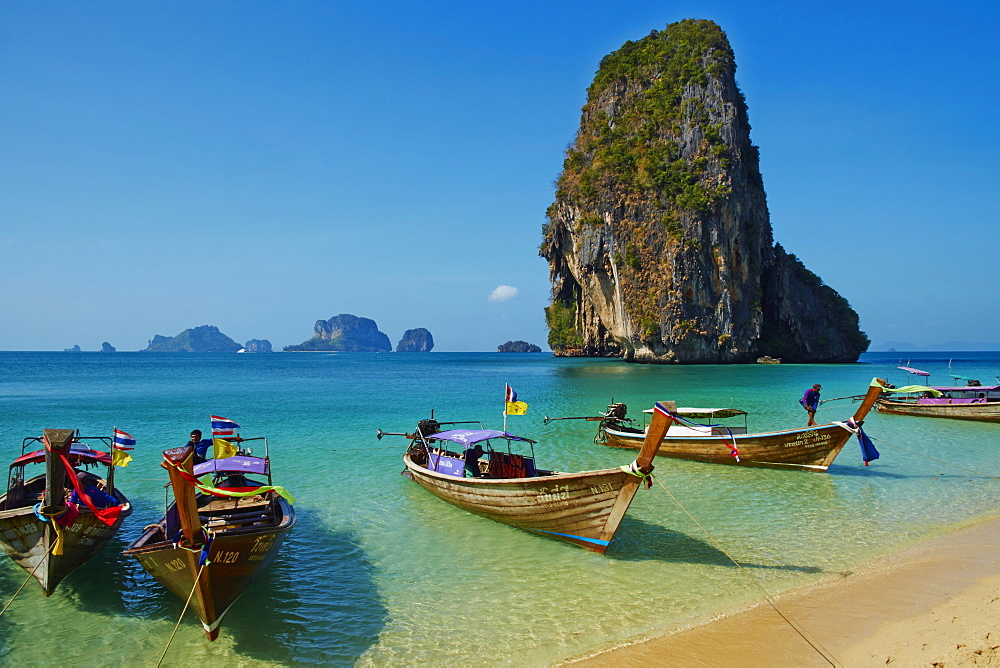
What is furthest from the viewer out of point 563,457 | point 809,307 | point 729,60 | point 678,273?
point 809,307

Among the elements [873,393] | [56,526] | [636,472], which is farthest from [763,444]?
[56,526]

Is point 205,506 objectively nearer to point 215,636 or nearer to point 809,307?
point 215,636

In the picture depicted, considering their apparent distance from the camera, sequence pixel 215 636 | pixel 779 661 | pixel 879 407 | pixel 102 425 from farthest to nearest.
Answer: pixel 879 407
pixel 102 425
pixel 215 636
pixel 779 661

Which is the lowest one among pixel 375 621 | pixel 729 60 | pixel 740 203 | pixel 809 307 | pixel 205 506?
pixel 375 621

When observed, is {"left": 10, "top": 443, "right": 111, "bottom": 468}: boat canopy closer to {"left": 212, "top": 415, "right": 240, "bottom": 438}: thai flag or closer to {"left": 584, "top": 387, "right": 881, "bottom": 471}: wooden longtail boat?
{"left": 212, "top": 415, "right": 240, "bottom": 438}: thai flag

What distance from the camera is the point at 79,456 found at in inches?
392

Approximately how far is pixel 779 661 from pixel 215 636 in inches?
253

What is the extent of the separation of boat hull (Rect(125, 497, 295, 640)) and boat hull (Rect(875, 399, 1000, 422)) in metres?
27.7

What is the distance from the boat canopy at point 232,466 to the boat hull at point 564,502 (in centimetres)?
371

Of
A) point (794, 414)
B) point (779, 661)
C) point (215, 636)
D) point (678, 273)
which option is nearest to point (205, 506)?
point (215, 636)

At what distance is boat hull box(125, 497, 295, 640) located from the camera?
6.66 metres

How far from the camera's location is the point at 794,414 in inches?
1012

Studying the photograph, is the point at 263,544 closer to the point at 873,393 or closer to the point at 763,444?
the point at 873,393

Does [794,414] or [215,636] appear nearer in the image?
[215,636]
